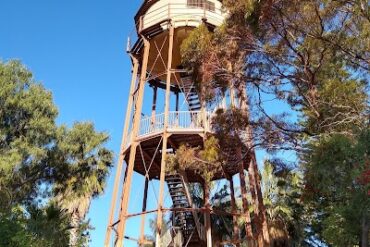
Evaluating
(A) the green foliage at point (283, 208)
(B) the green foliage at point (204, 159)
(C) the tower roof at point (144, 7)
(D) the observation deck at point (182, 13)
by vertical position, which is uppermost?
(C) the tower roof at point (144, 7)

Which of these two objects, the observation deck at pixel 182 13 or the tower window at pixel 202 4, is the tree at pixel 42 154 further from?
the tower window at pixel 202 4

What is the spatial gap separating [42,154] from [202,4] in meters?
8.43

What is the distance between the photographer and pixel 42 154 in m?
18.4

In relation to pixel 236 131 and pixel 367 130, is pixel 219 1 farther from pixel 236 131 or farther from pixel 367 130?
pixel 367 130

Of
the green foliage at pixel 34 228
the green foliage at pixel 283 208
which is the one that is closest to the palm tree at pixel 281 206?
the green foliage at pixel 283 208

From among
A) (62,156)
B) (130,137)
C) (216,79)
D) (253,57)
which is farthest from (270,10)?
(62,156)

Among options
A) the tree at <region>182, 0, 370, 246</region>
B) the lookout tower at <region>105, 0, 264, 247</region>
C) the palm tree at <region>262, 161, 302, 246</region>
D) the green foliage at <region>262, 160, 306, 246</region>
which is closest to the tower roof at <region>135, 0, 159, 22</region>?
the lookout tower at <region>105, 0, 264, 247</region>

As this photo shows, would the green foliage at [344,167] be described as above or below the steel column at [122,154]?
below

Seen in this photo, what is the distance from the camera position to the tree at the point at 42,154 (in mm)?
18000

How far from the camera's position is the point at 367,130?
334 inches

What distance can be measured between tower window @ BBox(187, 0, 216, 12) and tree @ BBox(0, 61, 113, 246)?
24.2 ft

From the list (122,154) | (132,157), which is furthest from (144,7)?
(132,157)

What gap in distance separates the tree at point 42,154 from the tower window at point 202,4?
291 inches

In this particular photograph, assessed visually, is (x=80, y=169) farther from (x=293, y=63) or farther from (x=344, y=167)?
(x=344, y=167)
